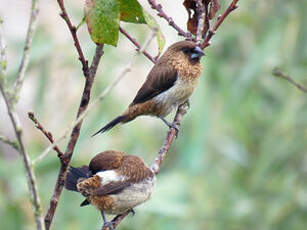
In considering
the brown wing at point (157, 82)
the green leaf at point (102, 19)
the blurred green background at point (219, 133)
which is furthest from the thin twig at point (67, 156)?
the blurred green background at point (219, 133)

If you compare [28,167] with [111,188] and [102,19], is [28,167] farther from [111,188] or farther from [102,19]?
[111,188]

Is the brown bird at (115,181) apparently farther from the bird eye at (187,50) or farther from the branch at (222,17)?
the bird eye at (187,50)

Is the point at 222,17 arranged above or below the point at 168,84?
above

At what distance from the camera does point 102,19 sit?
1.86 meters

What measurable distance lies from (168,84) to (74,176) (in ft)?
5.29

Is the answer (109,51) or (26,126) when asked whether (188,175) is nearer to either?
(109,51)

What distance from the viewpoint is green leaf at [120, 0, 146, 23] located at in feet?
6.65

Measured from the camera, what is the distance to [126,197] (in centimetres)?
292

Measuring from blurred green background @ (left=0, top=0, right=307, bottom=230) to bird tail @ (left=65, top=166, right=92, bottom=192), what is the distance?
1.91m

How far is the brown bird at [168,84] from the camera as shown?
409 cm

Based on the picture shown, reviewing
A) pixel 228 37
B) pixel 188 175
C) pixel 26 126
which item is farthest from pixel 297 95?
pixel 26 126

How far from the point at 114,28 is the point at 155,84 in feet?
7.71

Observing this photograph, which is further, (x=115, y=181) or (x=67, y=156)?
(x=115, y=181)

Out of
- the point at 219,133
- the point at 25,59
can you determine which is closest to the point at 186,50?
the point at 219,133
